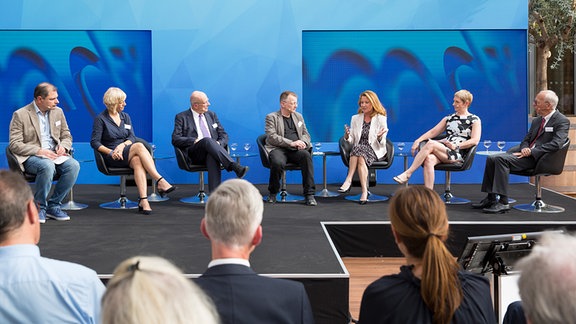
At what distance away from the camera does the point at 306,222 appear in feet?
18.8

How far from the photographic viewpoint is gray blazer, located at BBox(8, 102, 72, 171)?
19.5ft

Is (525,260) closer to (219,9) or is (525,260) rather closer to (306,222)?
(306,222)

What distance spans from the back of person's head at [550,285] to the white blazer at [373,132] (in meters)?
5.77

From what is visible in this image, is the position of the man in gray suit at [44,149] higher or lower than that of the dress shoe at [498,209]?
higher

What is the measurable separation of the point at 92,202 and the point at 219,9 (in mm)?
2809

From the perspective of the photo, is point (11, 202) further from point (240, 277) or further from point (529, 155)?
point (529, 155)

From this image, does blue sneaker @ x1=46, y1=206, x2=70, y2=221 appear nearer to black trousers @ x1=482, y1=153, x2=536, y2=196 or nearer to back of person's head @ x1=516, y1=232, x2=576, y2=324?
black trousers @ x1=482, y1=153, x2=536, y2=196

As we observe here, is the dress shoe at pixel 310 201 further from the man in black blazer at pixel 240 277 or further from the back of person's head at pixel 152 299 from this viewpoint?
the back of person's head at pixel 152 299

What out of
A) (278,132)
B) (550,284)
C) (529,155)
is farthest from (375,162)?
(550,284)

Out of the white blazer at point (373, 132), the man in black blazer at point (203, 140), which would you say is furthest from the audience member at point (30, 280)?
the white blazer at point (373, 132)

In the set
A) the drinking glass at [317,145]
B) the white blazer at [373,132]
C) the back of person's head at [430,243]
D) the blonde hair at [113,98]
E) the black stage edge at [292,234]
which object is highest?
the blonde hair at [113,98]

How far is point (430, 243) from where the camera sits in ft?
6.25

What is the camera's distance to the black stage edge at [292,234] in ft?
12.9

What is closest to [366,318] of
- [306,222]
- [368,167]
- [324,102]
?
[306,222]
